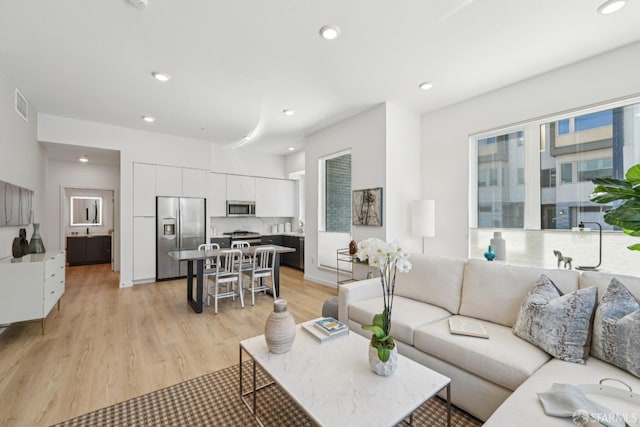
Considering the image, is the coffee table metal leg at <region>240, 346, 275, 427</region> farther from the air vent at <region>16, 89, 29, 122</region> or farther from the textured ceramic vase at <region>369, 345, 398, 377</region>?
the air vent at <region>16, 89, 29, 122</region>

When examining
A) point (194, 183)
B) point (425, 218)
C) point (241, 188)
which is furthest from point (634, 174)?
point (241, 188)

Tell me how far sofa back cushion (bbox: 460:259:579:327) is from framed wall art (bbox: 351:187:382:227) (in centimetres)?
172

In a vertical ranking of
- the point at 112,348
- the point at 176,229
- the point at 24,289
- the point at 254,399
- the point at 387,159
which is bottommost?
the point at 112,348

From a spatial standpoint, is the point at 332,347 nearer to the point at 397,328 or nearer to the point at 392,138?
the point at 397,328

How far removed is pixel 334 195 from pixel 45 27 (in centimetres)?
404

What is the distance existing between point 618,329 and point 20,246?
540 cm

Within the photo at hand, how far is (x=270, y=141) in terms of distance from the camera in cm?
605

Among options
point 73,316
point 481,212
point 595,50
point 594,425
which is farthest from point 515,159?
point 73,316

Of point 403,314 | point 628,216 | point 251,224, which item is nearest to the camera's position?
point 628,216

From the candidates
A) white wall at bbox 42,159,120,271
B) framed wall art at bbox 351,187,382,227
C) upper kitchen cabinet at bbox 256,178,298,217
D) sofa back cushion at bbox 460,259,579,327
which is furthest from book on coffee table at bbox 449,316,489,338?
white wall at bbox 42,159,120,271

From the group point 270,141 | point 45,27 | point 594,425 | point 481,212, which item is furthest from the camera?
point 270,141

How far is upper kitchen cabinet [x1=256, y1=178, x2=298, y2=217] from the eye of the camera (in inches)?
272

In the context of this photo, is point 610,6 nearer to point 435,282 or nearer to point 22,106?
point 435,282

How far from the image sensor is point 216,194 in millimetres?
6176
